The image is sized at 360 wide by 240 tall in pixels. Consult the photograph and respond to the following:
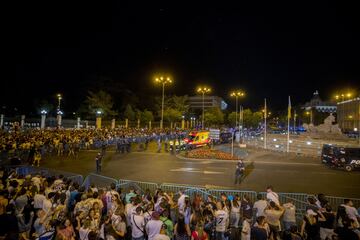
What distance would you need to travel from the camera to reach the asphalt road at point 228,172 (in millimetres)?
18469

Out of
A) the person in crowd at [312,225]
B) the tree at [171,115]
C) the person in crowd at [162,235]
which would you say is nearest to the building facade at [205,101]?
the tree at [171,115]

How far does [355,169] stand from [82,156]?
2399 cm

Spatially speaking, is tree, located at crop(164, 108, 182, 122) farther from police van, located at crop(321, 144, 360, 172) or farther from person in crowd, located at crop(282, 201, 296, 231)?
person in crowd, located at crop(282, 201, 296, 231)

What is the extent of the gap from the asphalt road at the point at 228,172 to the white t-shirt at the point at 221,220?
9.59 metres

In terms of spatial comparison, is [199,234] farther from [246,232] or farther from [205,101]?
[205,101]

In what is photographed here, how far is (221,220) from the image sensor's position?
27.3 feet

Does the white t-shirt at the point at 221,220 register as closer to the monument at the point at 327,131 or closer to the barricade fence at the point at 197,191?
the barricade fence at the point at 197,191

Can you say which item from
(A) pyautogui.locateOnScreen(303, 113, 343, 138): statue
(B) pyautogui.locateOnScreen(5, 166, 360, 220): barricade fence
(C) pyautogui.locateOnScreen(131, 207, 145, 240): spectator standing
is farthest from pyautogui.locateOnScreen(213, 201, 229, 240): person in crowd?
(A) pyautogui.locateOnScreen(303, 113, 343, 138): statue

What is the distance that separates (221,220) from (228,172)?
1480 centimetres

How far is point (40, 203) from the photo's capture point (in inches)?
355

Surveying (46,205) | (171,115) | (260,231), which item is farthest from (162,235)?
(171,115)

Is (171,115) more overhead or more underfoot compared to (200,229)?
more overhead

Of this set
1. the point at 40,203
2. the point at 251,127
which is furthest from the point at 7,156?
the point at 251,127

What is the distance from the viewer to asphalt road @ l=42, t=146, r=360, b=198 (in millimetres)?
18469
